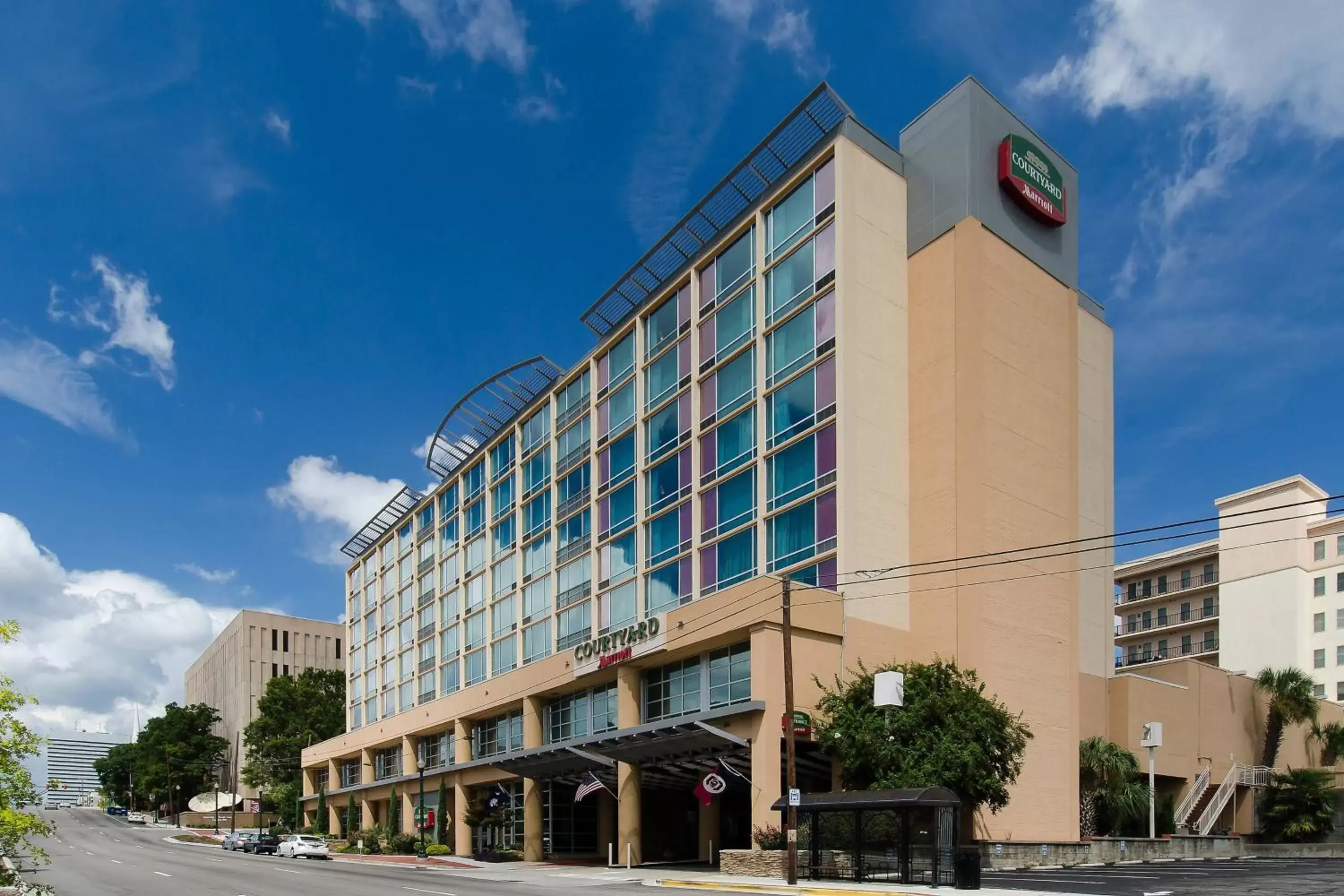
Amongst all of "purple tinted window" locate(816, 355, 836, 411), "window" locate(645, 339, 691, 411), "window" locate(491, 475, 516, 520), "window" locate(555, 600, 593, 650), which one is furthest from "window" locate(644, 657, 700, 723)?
"window" locate(491, 475, 516, 520)

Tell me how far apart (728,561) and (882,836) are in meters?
17.7

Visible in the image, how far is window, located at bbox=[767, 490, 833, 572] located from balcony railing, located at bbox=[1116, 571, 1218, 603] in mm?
62335

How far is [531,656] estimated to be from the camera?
6756 cm

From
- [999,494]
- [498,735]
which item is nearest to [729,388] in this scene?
[999,494]

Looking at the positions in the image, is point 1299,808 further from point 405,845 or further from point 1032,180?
point 405,845

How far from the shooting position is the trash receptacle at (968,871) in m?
29.9

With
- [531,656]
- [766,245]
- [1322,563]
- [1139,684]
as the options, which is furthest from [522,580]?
[1322,563]

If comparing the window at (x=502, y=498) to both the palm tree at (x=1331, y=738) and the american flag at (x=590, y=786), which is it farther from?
the palm tree at (x=1331, y=738)

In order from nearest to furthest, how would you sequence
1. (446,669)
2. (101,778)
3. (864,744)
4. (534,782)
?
(864,744) → (534,782) → (446,669) → (101,778)

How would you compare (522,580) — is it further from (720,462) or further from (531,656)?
(720,462)

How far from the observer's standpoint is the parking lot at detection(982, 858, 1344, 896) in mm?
28109

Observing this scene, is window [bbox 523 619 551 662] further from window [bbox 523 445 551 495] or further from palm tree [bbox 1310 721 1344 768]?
palm tree [bbox 1310 721 1344 768]

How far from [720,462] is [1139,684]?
22.0 m

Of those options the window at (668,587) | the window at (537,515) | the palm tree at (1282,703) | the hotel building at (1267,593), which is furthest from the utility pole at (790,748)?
the hotel building at (1267,593)
